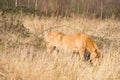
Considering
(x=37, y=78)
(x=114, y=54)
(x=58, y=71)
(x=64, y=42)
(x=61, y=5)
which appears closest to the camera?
(x=37, y=78)

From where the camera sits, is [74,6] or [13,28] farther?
[74,6]

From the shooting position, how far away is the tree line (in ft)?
64.2

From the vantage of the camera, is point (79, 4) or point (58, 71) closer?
point (58, 71)

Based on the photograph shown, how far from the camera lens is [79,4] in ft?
69.0

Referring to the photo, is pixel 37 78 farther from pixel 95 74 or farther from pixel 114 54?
pixel 114 54

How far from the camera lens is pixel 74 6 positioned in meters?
20.5

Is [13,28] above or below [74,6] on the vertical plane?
above

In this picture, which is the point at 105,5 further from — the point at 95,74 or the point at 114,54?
the point at 95,74

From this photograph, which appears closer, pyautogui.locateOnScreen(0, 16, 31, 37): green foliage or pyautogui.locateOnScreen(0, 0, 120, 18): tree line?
pyautogui.locateOnScreen(0, 16, 31, 37): green foliage

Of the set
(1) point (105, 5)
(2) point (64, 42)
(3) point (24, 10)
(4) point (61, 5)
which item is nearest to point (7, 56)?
(2) point (64, 42)

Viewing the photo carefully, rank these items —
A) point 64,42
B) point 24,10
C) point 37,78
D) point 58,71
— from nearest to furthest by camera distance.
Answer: point 37,78 → point 58,71 → point 64,42 → point 24,10

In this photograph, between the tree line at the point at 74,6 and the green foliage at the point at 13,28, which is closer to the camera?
the green foliage at the point at 13,28

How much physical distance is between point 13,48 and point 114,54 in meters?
2.15

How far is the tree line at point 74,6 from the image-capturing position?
19562mm
